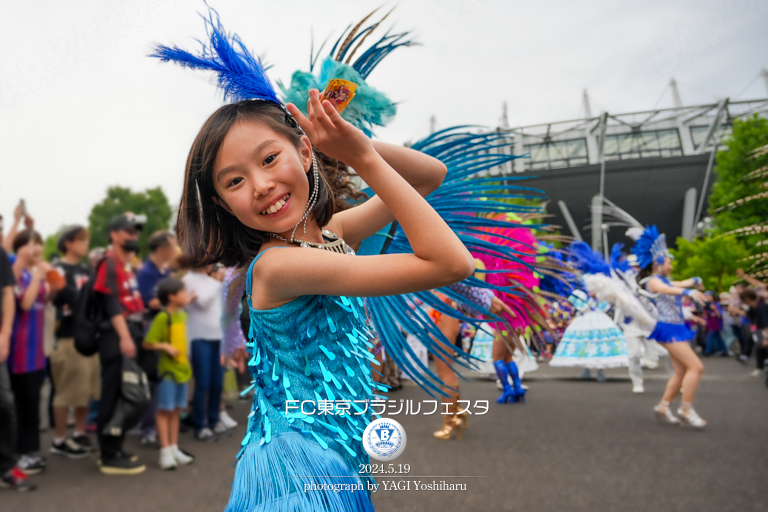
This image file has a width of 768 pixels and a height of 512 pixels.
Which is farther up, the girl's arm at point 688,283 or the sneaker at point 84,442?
the girl's arm at point 688,283

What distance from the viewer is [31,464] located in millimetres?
2867

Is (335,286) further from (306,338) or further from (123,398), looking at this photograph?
(123,398)

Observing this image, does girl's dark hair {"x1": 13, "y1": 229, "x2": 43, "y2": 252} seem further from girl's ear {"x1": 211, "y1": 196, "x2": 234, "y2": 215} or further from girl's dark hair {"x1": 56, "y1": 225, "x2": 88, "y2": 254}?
girl's ear {"x1": 211, "y1": 196, "x2": 234, "y2": 215}

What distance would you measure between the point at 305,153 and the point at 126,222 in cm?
245

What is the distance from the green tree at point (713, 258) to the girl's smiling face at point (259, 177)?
202 centimetres

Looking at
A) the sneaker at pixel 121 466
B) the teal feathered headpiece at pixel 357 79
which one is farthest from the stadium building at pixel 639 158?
the sneaker at pixel 121 466

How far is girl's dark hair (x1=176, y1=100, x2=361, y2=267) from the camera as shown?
881mm

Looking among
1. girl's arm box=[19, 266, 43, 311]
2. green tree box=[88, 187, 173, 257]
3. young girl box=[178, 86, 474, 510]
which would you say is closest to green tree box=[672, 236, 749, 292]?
young girl box=[178, 86, 474, 510]

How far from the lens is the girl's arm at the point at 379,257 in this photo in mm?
745

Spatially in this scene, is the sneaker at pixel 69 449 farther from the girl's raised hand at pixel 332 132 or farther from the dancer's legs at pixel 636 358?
the dancer's legs at pixel 636 358

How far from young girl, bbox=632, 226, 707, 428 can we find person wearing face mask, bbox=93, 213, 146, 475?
3406 millimetres

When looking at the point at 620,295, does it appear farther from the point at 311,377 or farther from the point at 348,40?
the point at 311,377

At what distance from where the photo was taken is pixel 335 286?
809 mm

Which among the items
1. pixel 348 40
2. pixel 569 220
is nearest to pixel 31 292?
pixel 348 40
